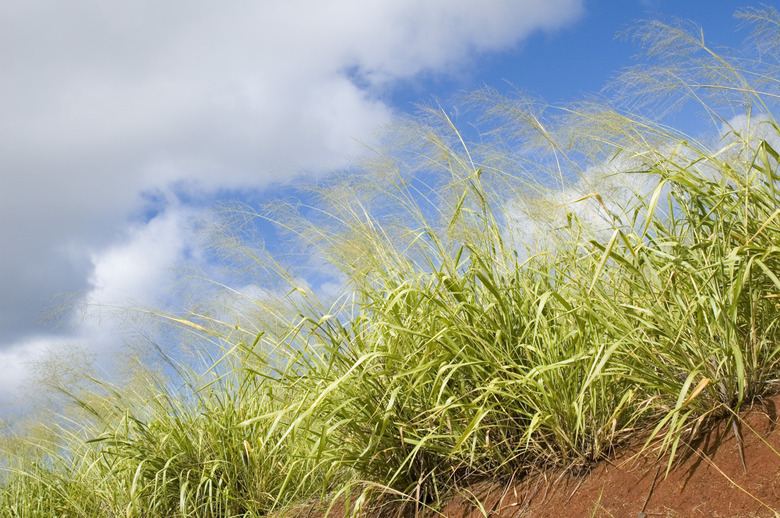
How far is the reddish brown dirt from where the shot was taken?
1648mm

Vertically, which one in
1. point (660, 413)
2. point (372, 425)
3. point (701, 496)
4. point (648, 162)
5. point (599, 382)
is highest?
point (648, 162)

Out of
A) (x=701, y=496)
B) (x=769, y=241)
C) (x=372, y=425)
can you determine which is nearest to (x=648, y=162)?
(x=769, y=241)

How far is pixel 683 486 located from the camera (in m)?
1.76

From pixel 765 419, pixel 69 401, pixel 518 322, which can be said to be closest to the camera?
pixel 765 419

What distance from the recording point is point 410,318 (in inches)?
91.2

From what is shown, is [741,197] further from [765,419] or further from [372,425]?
[372,425]

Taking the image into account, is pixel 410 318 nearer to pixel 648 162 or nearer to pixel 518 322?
pixel 518 322

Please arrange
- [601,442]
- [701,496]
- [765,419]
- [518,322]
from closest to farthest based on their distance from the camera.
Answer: [701,496]
[765,419]
[601,442]
[518,322]

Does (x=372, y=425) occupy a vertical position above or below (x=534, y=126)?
below

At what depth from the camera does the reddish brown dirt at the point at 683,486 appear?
1.65 m

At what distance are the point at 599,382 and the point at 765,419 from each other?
482 mm

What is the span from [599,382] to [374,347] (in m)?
0.83

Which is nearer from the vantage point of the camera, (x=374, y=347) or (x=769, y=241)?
(x=769, y=241)

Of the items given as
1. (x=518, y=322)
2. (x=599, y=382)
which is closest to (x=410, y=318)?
(x=518, y=322)
